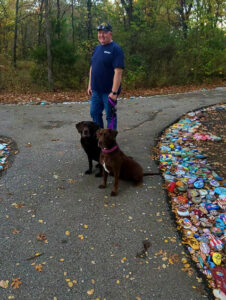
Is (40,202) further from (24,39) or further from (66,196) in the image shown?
(24,39)

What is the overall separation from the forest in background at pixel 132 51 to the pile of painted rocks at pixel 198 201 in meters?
9.02

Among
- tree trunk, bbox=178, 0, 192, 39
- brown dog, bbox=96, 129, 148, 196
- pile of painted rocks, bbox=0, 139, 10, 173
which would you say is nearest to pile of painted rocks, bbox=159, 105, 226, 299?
brown dog, bbox=96, 129, 148, 196

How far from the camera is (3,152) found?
18.6ft

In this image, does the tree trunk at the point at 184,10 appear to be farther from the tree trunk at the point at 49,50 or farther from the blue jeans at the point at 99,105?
the blue jeans at the point at 99,105

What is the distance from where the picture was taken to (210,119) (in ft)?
25.3

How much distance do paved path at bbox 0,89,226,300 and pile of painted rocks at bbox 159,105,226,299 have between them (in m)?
0.17

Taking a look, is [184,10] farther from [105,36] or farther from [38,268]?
[38,268]

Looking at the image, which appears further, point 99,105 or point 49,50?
point 49,50

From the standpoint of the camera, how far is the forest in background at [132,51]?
13.5 meters

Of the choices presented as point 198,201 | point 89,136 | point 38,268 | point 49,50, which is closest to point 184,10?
point 49,50

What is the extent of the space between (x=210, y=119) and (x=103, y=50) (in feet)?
15.0

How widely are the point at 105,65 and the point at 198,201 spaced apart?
2.74 m

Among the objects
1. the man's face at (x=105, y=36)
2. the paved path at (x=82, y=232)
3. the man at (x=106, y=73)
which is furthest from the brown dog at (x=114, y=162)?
the man's face at (x=105, y=36)

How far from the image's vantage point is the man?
A: 4.36 meters
